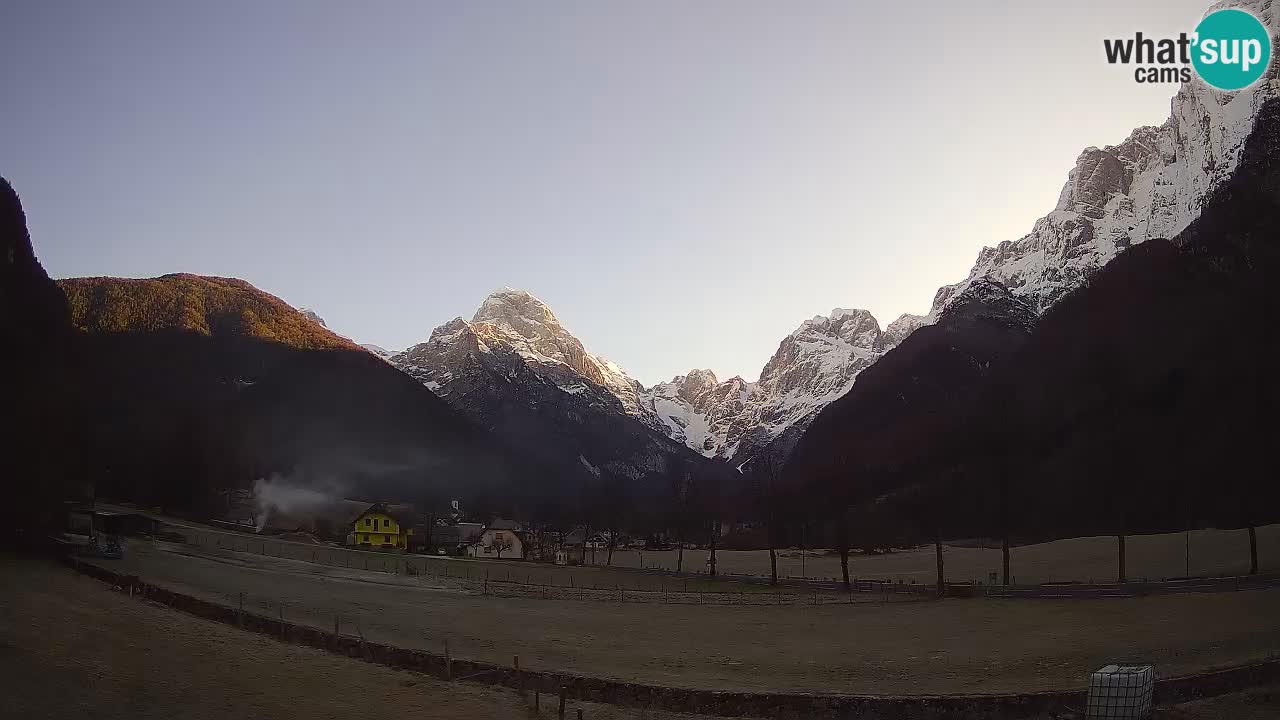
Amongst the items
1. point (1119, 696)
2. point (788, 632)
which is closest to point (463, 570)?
point (788, 632)

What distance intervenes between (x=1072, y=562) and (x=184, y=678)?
7756cm

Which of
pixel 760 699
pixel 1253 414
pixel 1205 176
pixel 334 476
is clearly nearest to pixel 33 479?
pixel 760 699

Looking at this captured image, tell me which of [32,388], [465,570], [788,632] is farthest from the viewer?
[465,570]

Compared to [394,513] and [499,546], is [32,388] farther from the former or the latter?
[499,546]

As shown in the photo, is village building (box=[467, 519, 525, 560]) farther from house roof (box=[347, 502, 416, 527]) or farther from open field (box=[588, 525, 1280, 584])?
open field (box=[588, 525, 1280, 584])

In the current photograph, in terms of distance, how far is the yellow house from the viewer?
333 feet

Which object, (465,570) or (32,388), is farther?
(465,570)

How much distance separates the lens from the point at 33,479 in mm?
46031

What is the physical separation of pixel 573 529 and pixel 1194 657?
134 m

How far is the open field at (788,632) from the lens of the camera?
93.9ft

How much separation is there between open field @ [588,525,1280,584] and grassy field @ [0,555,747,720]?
57323 mm

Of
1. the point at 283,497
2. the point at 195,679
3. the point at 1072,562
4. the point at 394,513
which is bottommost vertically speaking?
the point at 1072,562

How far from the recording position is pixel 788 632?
40312mm

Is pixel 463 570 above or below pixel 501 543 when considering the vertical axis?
above
